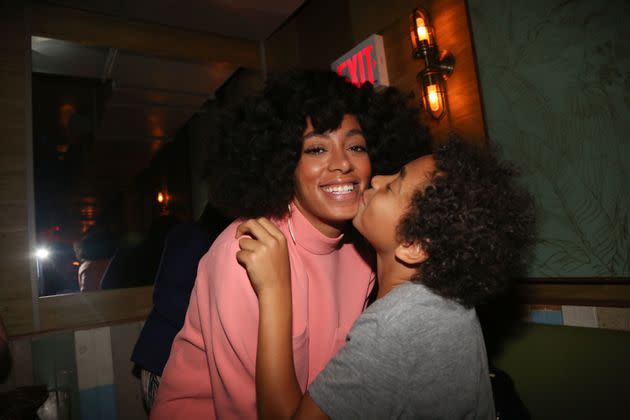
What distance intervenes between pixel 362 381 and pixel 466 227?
20.5 inches

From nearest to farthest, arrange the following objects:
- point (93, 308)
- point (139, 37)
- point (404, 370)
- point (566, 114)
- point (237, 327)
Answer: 1. point (404, 370)
2. point (237, 327)
3. point (566, 114)
4. point (93, 308)
5. point (139, 37)

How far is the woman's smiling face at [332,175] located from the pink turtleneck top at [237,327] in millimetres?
79

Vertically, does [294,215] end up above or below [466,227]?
above

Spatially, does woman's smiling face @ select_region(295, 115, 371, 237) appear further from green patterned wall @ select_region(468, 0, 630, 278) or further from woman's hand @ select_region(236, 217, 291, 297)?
green patterned wall @ select_region(468, 0, 630, 278)

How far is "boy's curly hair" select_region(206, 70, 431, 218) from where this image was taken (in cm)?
161

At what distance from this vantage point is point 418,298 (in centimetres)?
108

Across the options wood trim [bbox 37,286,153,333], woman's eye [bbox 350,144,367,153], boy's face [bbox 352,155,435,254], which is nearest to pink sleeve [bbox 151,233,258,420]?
boy's face [bbox 352,155,435,254]

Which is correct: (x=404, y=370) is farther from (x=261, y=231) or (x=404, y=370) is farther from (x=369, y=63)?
(x=369, y=63)

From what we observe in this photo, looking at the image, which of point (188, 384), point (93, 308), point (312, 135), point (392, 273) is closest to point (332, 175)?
point (312, 135)

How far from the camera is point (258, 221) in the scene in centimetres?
138

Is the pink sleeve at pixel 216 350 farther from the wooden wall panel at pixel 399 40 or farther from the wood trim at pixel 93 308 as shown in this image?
the wood trim at pixel 93 308

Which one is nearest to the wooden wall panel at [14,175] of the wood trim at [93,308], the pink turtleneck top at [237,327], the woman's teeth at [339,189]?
the wood trim at [93,308]

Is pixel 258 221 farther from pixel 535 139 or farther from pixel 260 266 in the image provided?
pixel 535 139

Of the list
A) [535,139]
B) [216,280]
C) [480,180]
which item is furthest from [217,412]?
[535,139]
